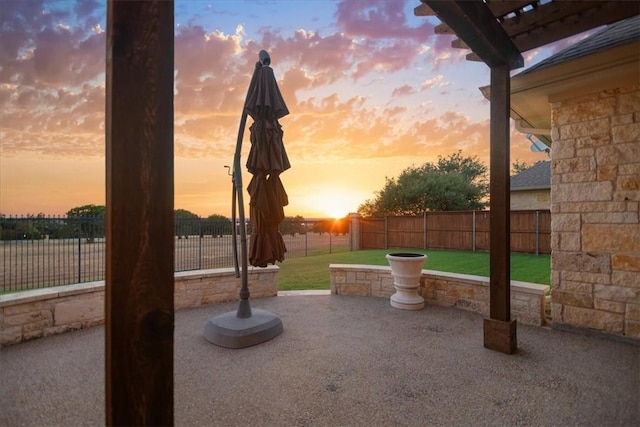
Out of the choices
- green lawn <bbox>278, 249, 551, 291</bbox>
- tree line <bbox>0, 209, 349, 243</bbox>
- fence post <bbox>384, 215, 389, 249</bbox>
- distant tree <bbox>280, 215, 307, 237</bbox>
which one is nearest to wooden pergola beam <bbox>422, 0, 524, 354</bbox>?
tree line <bbox>0, 209, 349, 243</bbox>

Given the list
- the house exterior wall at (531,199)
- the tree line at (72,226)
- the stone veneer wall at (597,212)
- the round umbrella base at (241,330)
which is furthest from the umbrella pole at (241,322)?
the house exterior wall at (531,199)

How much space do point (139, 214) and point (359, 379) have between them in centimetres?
246

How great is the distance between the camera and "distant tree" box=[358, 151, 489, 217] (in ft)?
61.2

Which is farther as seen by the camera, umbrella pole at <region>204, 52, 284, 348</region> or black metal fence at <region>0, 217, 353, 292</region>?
black metal fence at <region>0, 217, 353, 292</region>

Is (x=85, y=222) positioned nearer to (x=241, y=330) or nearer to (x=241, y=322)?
(x=241, y=322)

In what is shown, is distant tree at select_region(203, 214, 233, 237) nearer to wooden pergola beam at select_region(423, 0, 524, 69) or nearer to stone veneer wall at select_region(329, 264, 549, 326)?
stone veneer wall at select_region(329, 264, 549, 326)

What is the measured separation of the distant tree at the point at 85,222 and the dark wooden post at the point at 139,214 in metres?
5.73

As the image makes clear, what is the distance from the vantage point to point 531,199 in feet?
49.6

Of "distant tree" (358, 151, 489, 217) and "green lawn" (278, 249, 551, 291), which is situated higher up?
"distant tree" (358, 151, 489, 217)

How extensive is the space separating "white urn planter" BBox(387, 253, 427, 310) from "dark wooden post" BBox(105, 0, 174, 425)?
13.5ft

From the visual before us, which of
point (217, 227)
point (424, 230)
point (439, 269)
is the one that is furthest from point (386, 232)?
point (217, 227)

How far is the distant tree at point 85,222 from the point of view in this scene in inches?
220

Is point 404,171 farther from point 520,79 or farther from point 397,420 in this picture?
point 397,420

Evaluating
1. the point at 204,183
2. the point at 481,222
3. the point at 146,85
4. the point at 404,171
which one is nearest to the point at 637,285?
the point at 146,85
